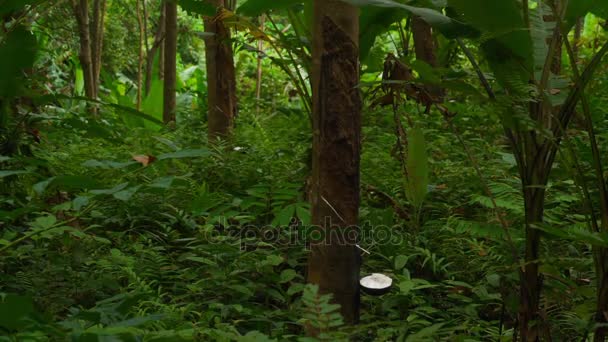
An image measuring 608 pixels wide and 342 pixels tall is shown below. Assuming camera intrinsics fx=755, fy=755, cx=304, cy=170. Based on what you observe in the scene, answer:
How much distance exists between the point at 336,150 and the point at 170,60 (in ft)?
12.1

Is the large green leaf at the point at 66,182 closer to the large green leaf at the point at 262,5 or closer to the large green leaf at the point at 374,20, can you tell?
the large green leaf at the point at 262,5

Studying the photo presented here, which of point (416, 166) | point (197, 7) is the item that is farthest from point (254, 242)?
point (197, 7)

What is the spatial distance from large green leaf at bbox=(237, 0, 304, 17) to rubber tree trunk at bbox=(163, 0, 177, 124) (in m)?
2.46

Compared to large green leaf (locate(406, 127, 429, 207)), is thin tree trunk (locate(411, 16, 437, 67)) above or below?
above

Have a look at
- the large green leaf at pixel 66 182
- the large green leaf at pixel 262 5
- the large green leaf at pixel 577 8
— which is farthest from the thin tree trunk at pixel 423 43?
the large green leaf at pixel 66 182

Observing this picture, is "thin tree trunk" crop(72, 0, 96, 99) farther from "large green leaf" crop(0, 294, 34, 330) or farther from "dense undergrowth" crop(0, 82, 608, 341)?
"large green leaf" crop(0, 294, 34, 330)

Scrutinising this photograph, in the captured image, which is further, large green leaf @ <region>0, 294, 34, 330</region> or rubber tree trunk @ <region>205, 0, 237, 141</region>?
rubber tree trunk @ <region>205, 0, 237, 141</region>

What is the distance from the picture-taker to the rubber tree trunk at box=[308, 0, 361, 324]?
7.72ft

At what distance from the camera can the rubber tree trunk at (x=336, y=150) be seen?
2.35 metres

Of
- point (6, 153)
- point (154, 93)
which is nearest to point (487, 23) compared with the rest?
point (6, 153)

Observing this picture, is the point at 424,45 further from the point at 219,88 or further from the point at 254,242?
the point at 254,242

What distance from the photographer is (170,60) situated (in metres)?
5.83

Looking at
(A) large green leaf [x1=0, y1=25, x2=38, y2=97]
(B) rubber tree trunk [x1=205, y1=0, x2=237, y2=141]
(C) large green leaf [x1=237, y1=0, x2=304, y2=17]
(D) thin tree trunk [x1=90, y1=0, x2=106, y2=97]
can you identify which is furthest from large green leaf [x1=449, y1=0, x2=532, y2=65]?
(D) thin tree trunk [x1=90, y1=0, x2=106, y2=97]

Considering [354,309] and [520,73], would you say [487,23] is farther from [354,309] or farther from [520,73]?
[354,309]
